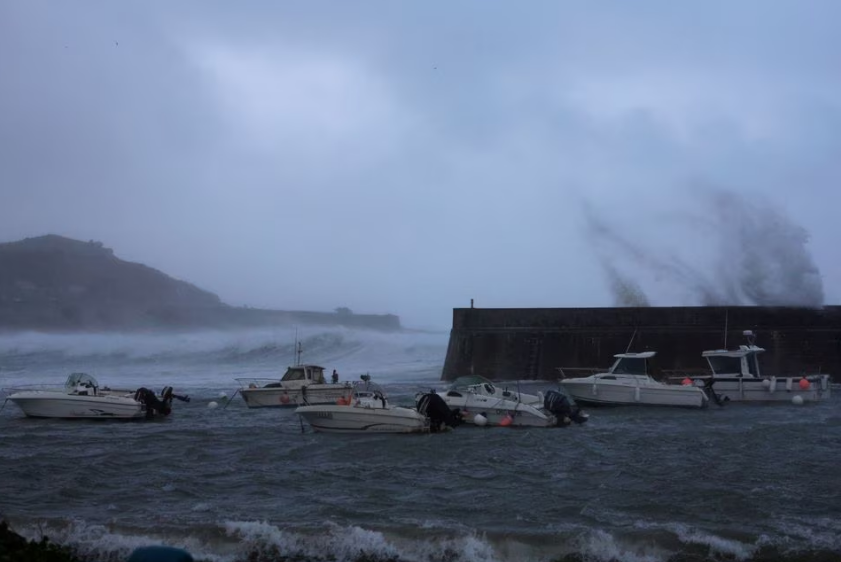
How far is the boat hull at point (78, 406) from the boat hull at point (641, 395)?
41.7 ft

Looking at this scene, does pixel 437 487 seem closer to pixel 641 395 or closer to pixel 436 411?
pixel 436 411

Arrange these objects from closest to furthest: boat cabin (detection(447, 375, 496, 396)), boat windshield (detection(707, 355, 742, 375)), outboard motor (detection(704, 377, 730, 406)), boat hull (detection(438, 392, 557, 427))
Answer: boat hull (detection(438, 392, 557, 427)) → boat cabin (detection(447, 375, 496, 396)) → outboard motor (detection(704, 377, 730, 406)) → boat windshield (detection(707, 355, 742, 375))

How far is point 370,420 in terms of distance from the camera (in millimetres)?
18484

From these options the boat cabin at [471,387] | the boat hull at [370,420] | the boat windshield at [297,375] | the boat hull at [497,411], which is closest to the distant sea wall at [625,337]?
the boat windshield at [297,375]

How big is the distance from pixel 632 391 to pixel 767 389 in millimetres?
4927

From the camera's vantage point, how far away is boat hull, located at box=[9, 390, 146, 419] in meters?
21.5

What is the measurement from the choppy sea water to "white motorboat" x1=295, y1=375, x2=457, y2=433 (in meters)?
0.41

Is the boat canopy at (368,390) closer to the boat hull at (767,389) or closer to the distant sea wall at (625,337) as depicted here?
the distant sea wall at (625,337)

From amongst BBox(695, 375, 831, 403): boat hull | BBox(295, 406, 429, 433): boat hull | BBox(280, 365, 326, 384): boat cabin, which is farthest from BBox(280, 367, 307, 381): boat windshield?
BBox(695, 375, 831, 403): boat hull

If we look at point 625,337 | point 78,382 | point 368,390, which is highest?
point 625,337

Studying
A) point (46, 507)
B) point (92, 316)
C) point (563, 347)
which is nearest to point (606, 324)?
point (563, 347)

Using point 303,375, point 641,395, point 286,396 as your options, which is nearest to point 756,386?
point 641,395

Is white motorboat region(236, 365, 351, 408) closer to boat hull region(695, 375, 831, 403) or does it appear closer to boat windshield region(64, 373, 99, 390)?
boat windshield region(64, 373, 99, 390)

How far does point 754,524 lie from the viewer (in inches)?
424
